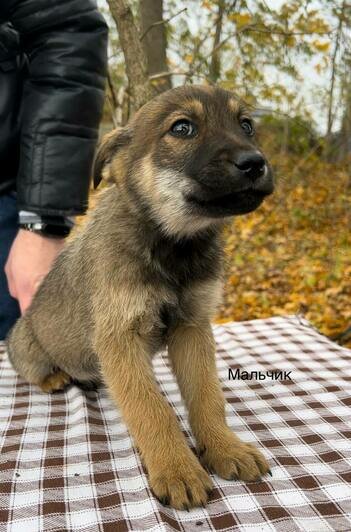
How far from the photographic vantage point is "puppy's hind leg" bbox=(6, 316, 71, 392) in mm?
3314

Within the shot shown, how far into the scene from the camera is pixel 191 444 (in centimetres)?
256

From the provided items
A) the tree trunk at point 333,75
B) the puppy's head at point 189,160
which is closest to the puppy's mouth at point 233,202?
the puppy's head at point 189,160

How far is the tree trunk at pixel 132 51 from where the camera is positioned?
17.4 ft

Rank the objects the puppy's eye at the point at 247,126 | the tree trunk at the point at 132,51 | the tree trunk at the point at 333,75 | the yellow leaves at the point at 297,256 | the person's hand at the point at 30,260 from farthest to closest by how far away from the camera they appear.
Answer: the tree trunk at the point at 333,75 → the yellow leaves at the point at 297,256 → the tree trunk at the point at 132,51 → the person's hand at the point at 30,260 → the puppy's eye at the point at 247,126

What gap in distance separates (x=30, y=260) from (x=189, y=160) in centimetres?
177

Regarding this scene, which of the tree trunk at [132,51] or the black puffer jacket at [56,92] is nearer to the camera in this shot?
the black puffer jacket at [56,92]

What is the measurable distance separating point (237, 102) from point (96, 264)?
1036 mm

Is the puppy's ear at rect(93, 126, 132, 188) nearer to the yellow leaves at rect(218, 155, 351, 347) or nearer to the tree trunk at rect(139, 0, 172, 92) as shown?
the yellow leaves at rect(218, 155, 351, 347)

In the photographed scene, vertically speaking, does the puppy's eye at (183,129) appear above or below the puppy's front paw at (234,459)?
above

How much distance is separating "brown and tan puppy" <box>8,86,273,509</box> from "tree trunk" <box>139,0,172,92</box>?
3702 millimetres

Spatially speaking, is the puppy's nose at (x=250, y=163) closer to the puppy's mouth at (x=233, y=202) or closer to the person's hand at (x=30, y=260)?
the puppy's mouth at (x=233, y=202)

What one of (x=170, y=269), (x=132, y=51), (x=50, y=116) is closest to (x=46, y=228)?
(x=50, y=116)

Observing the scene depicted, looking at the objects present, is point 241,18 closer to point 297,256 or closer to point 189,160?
point 297,256

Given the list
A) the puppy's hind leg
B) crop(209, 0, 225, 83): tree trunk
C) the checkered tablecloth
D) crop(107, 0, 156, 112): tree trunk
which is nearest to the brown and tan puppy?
the checkered tablecloth
